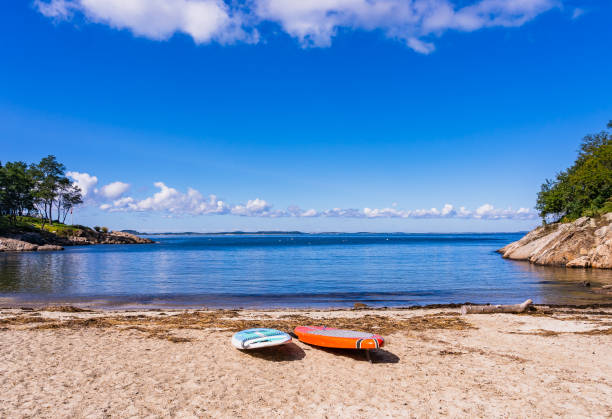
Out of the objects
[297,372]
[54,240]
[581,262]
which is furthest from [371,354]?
[54,240]

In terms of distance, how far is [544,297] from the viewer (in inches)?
971

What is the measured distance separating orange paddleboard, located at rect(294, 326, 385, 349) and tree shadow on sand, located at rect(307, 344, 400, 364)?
43 cm

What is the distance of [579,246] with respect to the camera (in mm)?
44594

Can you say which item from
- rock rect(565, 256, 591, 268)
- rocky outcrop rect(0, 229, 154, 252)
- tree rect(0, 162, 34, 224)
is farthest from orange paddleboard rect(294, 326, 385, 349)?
tree rect(0, 162, 34, 224)

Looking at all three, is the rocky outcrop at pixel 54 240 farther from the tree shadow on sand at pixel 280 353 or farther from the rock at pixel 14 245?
the tree shadow on sand at pixel 280 353

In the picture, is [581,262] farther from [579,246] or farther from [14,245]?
[14,245]

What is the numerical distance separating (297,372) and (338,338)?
1699 millimetres

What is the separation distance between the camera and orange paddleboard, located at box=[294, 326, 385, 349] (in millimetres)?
10820

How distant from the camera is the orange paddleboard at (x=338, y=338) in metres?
10.8

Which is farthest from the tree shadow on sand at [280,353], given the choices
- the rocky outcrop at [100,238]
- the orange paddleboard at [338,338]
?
the rocky outcrop at [100,238]

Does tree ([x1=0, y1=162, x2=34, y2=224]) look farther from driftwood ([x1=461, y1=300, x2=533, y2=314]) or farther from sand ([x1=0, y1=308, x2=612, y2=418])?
driftwood ([x1=461, y1=300, x2=533, y2=314])

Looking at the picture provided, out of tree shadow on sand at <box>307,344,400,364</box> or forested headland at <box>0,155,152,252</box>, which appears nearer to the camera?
tree shadow on sand at <box>307,344,400,364</box>

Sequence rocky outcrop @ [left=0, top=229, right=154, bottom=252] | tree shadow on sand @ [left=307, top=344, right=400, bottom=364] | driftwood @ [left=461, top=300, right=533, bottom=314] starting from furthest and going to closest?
1. rocky outcrop @ [left=0, top=229, right=154, bottom=252]
2. driftwood @ [left=461, top=300, right=533, bottom=314]
3. tree shadow on sand @ [left=307, top=344, right=400, bottom=364]

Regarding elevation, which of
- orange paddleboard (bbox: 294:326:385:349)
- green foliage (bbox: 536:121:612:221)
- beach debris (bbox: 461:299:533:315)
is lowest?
beach debris (bbox: 461:299:533:315)
